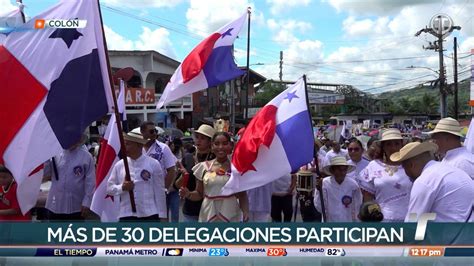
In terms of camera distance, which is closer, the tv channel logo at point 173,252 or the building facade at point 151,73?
the tv channel logo at point 173,252

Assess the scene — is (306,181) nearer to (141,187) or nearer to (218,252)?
(141,187)

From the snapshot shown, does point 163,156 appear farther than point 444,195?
Yes

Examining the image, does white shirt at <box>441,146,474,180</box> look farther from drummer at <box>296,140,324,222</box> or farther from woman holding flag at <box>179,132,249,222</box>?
woman holding flag at <box>179,132,249,222</box>

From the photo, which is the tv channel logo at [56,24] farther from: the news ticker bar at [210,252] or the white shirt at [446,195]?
the white shirt at [446,195]

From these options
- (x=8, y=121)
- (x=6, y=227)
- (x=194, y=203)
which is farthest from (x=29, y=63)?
(x=194, y=203)

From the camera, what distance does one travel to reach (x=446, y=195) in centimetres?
353

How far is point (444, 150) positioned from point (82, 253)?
318 centimetres

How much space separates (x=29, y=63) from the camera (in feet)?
13.3

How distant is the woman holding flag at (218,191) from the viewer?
4.68m

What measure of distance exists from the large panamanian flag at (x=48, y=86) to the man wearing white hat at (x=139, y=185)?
2.65 feet

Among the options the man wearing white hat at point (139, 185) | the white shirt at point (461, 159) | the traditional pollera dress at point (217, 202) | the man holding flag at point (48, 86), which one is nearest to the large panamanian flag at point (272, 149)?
the traditional pollera dress at point (217, 202)

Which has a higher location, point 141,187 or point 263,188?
point 141,187

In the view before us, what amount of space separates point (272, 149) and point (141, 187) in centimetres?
134

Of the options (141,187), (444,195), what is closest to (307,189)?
(141,187)
